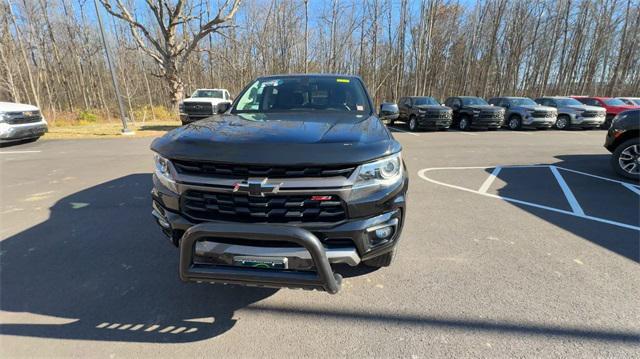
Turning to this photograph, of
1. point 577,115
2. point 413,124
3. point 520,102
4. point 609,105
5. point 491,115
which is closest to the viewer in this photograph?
point 491,115

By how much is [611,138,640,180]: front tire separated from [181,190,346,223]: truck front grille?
7.21 metres

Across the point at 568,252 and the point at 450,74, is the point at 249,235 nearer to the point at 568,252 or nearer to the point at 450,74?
the point at 568,252

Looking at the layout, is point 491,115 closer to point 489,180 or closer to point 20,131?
point 489,180

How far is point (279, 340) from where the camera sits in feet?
7.07

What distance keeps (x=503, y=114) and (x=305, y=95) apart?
15.2m

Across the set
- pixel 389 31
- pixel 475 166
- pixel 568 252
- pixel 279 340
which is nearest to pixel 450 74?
pixel 389 31

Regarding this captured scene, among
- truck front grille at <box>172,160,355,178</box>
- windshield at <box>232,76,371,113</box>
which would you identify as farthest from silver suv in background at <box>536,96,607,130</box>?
truck front grille at <box>172,160,355,178</box>

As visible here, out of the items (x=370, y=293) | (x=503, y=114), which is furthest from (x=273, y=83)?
(x=503, y=114)

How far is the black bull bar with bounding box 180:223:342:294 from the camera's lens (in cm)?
184

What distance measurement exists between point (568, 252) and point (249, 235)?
3.42 m

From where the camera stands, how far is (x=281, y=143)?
2047 mm

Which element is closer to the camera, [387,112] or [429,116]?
[387,112]

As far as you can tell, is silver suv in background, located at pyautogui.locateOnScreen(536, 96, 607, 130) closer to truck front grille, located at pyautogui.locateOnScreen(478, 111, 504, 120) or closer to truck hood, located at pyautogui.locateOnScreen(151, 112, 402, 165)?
truck front grille, located at pyautogui.locateOnScreen(478, 111, 504, 120)

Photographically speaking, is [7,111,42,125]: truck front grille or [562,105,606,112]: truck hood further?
[562,105,606,112]: truck hood
